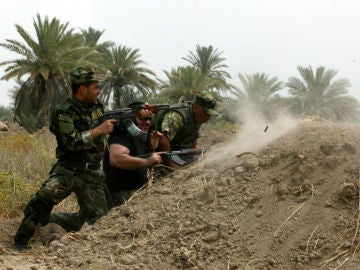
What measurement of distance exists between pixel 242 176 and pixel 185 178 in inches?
25.7

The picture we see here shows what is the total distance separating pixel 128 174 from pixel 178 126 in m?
0.73

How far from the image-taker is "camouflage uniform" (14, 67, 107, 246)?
4027mm

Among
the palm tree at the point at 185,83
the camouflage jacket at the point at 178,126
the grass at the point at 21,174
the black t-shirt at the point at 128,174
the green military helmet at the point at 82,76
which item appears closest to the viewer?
the green military helmet at the point at 82,76

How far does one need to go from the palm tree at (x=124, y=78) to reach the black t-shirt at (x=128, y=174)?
2056 centimetres

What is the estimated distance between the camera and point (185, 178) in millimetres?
4305

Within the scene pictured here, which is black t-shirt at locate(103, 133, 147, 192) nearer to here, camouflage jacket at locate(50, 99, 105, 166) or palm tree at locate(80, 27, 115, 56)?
camouflage jacket at locate(50, 99, 105, 166)

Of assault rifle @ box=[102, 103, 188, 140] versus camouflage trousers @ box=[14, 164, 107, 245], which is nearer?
camouflage trousers @ box=[14, 164, 107, 245]

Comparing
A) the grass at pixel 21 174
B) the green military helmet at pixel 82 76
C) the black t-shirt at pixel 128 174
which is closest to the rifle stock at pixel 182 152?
the black t-shirt at pixel 128 174

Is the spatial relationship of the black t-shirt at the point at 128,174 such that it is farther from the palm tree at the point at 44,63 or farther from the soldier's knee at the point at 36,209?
the palm tree at the point at 44,63

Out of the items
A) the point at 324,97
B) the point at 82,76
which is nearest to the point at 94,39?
the point at 324,97

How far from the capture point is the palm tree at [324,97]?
26172 mm

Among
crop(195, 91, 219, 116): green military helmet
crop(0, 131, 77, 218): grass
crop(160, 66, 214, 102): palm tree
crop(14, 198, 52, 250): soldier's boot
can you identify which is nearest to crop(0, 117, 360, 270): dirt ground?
crop(14, 198, 52, 250): soldier's boot

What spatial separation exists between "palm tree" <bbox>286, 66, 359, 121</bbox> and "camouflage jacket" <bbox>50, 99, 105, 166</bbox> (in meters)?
23.0

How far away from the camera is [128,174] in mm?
4801
